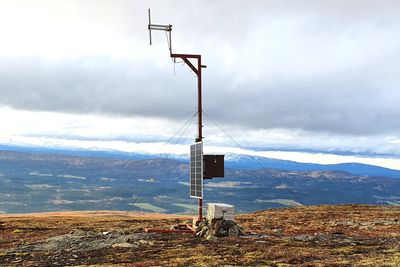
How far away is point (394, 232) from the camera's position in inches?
1330

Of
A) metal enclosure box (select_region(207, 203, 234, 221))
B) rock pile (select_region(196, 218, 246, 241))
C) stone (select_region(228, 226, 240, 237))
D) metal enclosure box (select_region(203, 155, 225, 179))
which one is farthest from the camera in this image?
metal enclosure box (select_region(203, 155, 225, 179))

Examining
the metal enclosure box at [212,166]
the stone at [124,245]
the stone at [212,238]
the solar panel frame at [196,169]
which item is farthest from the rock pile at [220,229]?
the stone at [124,245]

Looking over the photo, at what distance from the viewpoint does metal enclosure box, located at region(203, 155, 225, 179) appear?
1415 inches

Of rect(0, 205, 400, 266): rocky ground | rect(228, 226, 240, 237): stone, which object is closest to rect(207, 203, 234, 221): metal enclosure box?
rect(228, 226, 240, 237): stone

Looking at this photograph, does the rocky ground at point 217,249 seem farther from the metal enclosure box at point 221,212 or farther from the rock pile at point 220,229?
the metal enclosure box at point 221,212

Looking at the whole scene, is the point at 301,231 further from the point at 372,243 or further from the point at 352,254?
the point at 352,254

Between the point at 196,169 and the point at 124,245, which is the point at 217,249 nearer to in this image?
the point at 124,245

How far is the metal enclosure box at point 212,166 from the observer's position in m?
35.9

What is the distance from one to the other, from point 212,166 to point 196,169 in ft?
4.81

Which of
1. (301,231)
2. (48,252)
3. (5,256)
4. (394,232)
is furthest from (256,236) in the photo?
(5,256)

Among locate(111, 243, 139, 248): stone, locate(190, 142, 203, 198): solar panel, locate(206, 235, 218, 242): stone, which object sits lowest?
locate(111, 243, 139, 248): stone

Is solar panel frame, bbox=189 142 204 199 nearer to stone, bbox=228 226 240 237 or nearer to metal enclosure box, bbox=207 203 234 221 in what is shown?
→ metal enclosure box, bbox=207 203 234 221

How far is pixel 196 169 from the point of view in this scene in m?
36.6

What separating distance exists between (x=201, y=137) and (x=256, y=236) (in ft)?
30.8
